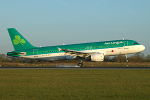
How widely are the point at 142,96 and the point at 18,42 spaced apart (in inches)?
1464

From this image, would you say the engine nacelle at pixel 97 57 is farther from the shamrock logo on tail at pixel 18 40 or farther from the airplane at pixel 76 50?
the shamrock logo on tail at pixel 18 40

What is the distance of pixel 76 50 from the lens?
43031 millimetres

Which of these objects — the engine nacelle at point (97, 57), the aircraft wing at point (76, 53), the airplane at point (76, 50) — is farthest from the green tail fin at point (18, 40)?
the engine nacelle at point (97, 57)

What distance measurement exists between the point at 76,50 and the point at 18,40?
1168 centimetres

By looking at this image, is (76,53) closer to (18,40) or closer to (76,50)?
(76,50)

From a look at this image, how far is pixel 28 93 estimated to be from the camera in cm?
1334

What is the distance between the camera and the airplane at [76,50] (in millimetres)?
41281

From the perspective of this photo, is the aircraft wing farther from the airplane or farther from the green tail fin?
the green tail fin

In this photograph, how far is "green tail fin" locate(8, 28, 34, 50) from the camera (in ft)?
151

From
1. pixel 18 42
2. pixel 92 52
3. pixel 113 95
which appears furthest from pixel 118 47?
pixel 113 95

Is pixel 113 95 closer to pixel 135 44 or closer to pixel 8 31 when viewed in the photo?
pixel 135 44

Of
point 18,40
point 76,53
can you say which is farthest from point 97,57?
point 18,40

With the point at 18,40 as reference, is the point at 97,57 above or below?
below

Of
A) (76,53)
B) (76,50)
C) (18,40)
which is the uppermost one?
(18,40)
